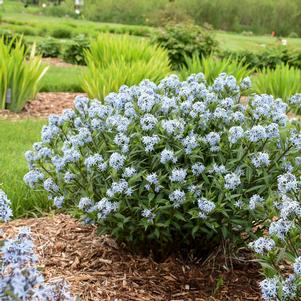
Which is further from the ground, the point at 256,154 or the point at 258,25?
the point at 256,154

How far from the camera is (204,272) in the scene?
3.62m

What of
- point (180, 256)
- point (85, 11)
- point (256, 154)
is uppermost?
point (256, 154)

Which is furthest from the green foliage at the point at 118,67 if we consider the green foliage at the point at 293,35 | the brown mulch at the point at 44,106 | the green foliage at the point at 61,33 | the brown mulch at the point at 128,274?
the green foliage at the point at 293,35

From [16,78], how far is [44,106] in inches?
32.8

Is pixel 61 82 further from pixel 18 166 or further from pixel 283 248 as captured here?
pixel 283 248

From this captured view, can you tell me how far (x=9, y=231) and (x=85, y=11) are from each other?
32.9 m

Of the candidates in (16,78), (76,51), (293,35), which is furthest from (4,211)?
(293,35)

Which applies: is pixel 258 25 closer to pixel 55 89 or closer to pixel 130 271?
pixel 55 89

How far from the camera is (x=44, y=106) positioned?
8438 mm

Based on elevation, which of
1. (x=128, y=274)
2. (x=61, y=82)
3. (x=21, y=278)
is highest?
(x=21, y=278)

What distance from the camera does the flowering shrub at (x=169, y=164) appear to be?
321cm

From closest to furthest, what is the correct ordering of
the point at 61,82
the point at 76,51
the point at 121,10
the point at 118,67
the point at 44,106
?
the point at 118,67 → the point at 44,106 → the point at 61,82 → the point at 76,51 → the point at 121,10

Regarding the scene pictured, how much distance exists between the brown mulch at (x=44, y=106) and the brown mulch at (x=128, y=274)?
4.15 m

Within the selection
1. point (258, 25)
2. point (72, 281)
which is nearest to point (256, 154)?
point (72, 281)
